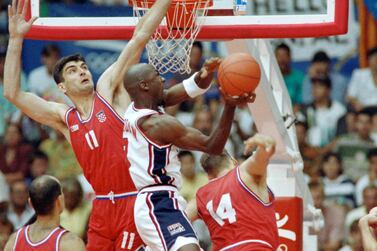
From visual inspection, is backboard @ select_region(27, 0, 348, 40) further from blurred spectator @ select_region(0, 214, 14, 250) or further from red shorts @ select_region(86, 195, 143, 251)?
blurred spectator @ select_region(0, 214, 14, 250)

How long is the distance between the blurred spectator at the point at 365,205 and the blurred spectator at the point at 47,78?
389 centimetres

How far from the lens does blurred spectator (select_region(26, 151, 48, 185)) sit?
15.0 meters

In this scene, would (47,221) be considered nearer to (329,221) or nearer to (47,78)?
(329,221)

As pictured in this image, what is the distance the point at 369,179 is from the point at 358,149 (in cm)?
66

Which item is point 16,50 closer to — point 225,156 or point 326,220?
point 225,156

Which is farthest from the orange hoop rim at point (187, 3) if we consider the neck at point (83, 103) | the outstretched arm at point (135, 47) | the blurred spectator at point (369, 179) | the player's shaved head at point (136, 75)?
the blurred spectator at point (369, 179)

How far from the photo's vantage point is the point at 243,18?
973cm

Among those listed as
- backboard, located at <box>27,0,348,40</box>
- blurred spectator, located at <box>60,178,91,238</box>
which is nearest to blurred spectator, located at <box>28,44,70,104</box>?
blurred spectator, located at <box>60,178,91,238</box>

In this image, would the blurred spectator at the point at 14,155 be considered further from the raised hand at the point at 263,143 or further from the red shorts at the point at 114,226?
the raised hand at the point at 263,143

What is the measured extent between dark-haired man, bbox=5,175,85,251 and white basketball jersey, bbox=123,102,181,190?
0.59 m

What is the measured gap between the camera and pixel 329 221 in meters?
14.0

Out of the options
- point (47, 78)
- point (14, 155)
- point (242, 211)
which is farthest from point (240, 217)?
point (47, 78)

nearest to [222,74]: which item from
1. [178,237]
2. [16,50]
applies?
[178,237]

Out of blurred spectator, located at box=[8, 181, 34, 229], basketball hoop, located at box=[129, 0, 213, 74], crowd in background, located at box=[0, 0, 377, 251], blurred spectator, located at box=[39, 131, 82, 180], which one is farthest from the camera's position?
blurred spectator, located at box=[39, 131, 82, 180]
